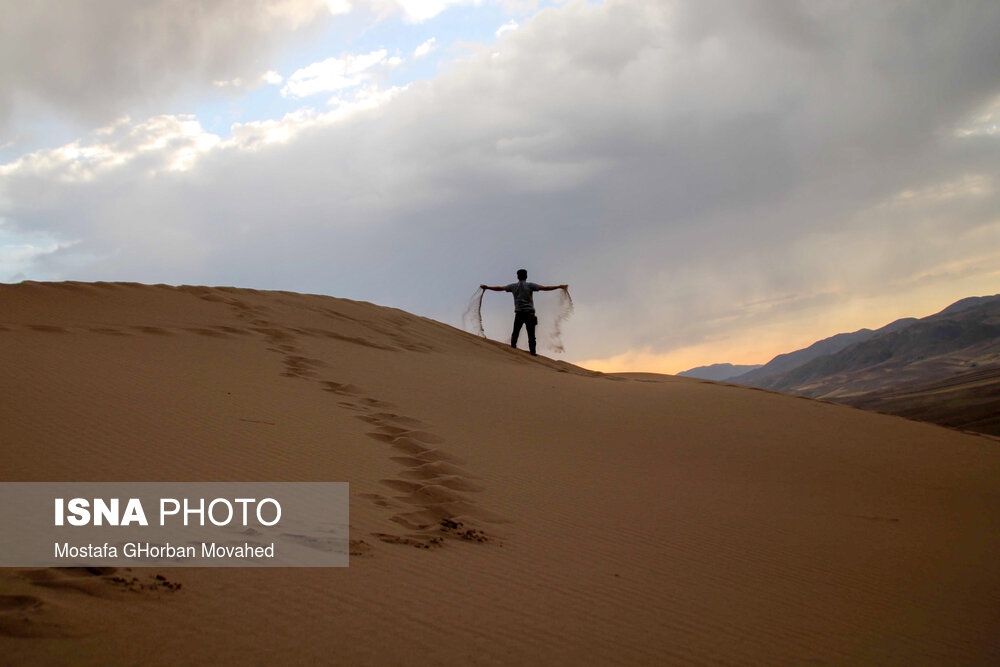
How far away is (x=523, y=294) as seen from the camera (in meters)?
13.3


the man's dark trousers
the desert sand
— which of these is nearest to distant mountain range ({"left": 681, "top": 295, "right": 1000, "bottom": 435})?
the man's dark trousers

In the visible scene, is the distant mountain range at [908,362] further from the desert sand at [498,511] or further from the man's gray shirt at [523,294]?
the desert sand at [498,511]

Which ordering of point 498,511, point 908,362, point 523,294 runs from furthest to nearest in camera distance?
point 908,362 < point 523,294 < point 498,511

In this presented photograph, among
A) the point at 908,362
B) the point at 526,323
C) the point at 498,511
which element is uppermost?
the point at 908,362

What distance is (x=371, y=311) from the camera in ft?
43.8

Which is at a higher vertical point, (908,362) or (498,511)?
(908,362)

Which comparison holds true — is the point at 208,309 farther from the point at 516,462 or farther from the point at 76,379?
the point at 516,462

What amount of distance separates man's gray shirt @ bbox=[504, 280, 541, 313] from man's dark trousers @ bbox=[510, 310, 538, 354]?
67mm

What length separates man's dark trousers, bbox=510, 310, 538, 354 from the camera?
13445 millimetres

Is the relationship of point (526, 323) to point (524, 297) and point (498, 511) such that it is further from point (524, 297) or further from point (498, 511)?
point (498, 511)

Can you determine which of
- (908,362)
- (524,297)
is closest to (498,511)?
(524,297)

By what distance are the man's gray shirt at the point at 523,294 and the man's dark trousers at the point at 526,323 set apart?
0.07 metres

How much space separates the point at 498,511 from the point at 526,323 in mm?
9464

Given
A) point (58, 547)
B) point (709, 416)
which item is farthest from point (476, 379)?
point (58, 547)
